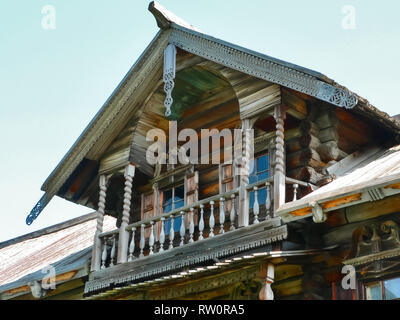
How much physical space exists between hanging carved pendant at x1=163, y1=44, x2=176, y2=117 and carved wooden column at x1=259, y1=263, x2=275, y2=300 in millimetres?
3577

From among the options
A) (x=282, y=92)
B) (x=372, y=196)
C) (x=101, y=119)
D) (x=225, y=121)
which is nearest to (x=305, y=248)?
(x=372, y=196)

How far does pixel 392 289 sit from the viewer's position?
39.8 ft

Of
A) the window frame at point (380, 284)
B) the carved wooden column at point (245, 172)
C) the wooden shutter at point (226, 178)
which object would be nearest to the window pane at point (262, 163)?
the wooden shutter at point (226, 178)

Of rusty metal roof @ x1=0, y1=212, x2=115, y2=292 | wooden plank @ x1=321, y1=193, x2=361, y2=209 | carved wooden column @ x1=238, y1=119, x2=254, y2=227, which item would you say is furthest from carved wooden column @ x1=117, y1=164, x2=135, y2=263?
wooden plank @ x1=321, y1=193, x2=361, y2=209

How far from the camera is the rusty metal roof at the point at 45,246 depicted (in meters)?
18.5

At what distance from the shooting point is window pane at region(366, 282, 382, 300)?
1226 cm

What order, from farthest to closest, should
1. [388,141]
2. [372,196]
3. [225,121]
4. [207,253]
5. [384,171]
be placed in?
[225,121], [388,141], [207,253], [384,171], [372,196]

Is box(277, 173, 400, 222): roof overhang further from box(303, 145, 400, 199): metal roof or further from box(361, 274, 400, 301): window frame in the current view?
box(361, 274, 400, 301): window frame

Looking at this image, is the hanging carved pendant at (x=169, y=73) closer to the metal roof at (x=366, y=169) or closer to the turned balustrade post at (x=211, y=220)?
the turned balustrade post at (x=211, y=220)

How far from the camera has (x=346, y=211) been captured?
1297 cm

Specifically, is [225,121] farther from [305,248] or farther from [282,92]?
[305,248]

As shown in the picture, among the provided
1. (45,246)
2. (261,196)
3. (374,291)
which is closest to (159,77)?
(261,196)

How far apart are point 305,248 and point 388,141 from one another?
2.85m

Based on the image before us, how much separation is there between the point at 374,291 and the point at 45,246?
10569mm
